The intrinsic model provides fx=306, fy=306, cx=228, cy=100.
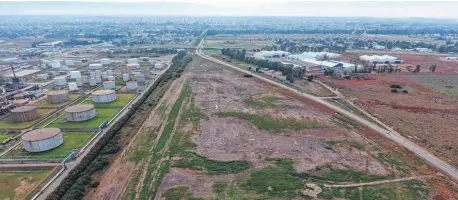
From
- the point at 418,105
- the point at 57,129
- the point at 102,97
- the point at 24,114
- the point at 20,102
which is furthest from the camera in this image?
the point at 20,102

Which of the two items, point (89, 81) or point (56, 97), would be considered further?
point (89, 81)

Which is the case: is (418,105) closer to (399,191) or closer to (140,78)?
(399,191)

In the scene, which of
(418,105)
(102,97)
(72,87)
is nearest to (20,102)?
(72,87)

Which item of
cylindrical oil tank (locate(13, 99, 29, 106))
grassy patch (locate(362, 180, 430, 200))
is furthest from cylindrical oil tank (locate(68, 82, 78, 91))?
grassy patch (locate(362, 180, 430, 200))

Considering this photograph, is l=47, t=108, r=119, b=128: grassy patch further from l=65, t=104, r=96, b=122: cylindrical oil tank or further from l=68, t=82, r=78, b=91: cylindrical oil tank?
l=68, t=82, r=78, b=91: cylindrical oil tank

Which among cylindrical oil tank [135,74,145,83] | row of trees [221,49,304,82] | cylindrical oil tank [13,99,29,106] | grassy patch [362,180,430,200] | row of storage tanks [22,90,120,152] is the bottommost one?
grassy patch [362,180,430,200]

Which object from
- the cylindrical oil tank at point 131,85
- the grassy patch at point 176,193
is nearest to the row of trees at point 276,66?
the cylindrical oil tank at point 131,85
